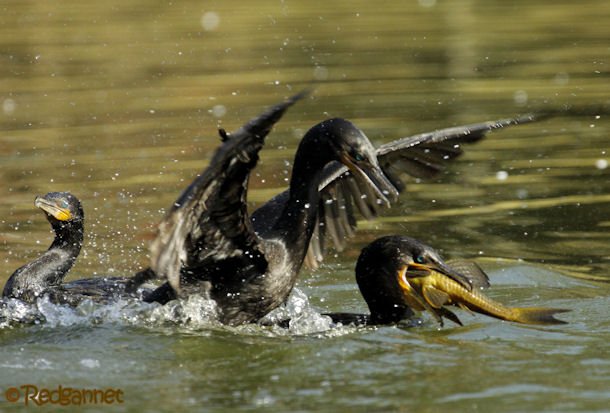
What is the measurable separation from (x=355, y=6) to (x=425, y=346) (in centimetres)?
1819

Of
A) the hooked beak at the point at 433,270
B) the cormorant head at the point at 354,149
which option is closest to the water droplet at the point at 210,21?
the hooked beak at the point at 433,270

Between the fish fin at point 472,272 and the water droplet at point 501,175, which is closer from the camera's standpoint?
the fish fin at point 472,272

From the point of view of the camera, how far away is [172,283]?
690 cm

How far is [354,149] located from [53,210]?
263cm

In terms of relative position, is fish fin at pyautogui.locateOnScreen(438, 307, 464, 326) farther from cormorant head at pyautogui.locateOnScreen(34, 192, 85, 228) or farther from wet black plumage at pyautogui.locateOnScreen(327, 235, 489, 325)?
cormorant head at pyautogui.locateOnScreen(34, 192, 85, 228)

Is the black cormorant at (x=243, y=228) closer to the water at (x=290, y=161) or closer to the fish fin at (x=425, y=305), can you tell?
the water at (x=290, y=161)

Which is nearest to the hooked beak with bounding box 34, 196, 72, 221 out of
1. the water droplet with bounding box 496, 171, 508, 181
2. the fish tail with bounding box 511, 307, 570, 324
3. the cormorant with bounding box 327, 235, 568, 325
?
the cormorant with bounding box 327, 235, 568, 325

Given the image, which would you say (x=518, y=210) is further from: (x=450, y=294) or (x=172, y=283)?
(x=172, y=283)

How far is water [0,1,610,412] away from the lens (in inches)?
269

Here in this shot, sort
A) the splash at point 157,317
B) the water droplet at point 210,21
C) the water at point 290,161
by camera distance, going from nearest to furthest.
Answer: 1. the water at point 290,161
2. the splash at point 157,317
3. the water droplet at point 210,21

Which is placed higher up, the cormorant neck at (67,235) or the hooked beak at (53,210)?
the hooked beak at (53,210)

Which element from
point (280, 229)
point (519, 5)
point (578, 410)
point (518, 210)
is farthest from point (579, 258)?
point (519, 5)

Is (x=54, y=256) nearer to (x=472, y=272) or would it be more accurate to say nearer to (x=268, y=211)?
(x=268, y=211)

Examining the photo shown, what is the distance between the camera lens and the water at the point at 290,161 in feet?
22.4
